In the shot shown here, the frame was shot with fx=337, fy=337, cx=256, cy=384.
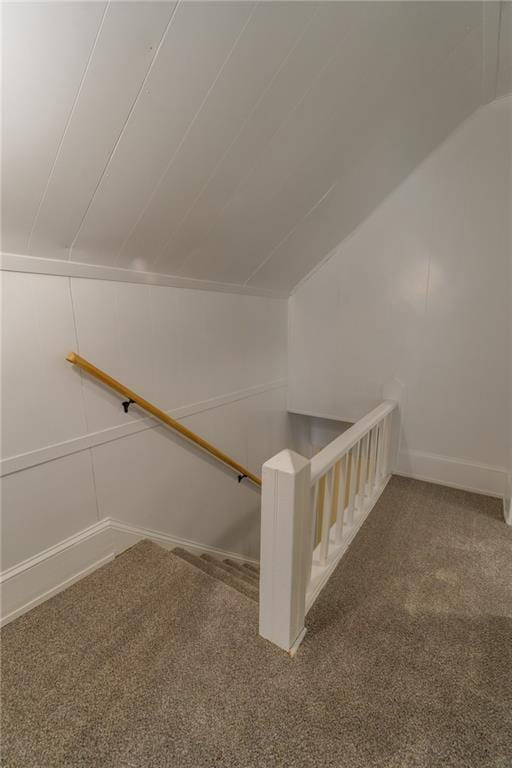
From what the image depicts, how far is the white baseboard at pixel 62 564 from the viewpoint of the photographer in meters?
1.42

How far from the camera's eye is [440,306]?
7.72 feet

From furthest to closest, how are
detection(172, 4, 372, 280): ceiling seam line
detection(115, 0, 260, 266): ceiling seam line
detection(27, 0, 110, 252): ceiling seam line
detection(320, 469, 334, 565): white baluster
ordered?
1. detection(320, 469, 334, 565): white baluster
2. detection(172, 4, 372, 280): ceiling seam line
3. detection(115, 0, 260, 266): ceiling seam line
4. detection(27, 0, 110, 252): ceiling seam line

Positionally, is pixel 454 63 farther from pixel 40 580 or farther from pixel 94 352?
pixel 40 580

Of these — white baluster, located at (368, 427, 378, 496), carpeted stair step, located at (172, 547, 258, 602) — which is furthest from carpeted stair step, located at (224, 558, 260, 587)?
white baluster, located at (368, 427, 378, 496)

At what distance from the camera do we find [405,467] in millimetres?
2648

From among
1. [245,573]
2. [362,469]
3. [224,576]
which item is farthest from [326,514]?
[245,573]

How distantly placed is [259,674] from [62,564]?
1.03m

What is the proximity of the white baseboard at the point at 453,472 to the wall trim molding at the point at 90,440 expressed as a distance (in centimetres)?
153

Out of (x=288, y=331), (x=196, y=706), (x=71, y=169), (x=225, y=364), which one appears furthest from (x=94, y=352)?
(x=288, y=331)

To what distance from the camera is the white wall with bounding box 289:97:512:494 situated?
7.04 feet

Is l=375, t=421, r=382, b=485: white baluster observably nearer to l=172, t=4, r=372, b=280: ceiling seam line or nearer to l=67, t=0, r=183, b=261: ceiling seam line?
l=172, t=4, r=372, b=280: ceiling seam line

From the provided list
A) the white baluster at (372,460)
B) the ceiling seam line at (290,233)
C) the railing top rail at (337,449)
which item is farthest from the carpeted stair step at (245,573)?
the ceiling seam line at (290,233)

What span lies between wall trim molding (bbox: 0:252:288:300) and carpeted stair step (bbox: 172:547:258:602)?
5.27 ft

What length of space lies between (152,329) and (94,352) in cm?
38
